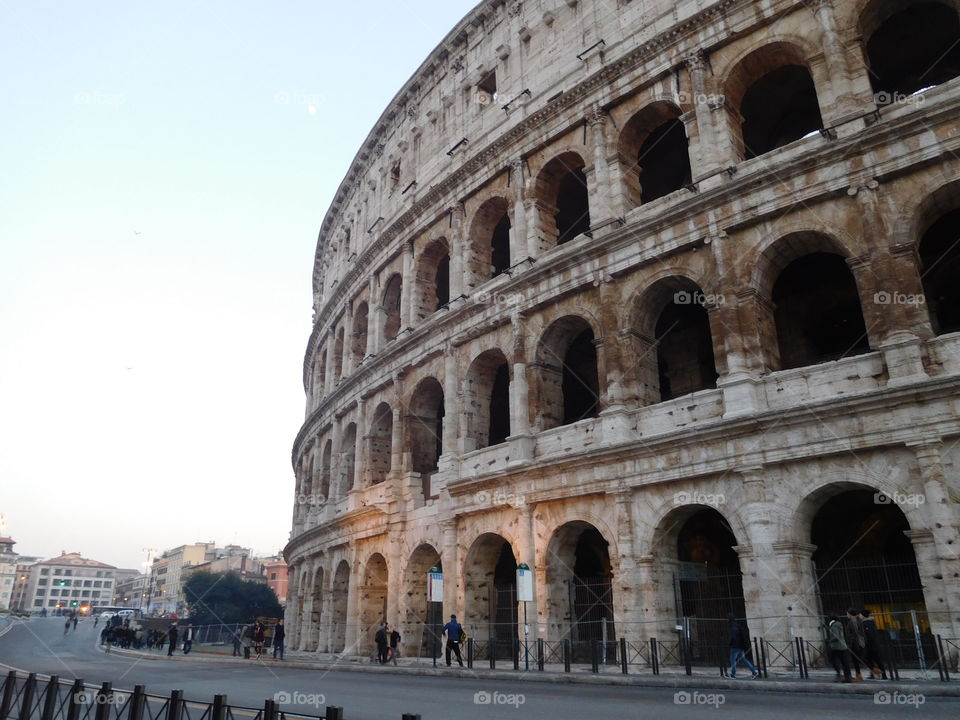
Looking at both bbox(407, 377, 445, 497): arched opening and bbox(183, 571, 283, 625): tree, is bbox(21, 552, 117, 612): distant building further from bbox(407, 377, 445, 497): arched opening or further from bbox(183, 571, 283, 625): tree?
bbox(407, 377, 445, 497): arched opening

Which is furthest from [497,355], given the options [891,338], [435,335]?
[891,338]

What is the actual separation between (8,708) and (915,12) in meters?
22.4

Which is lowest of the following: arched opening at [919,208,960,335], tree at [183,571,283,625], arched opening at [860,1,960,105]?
tree at [183,571,283,625]

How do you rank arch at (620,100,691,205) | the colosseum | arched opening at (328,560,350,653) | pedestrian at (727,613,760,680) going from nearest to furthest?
pedestrian at (727,613,760,680)
the colosseum
arch at (620,100,691,205)
arched opening at (328,560,350,653)

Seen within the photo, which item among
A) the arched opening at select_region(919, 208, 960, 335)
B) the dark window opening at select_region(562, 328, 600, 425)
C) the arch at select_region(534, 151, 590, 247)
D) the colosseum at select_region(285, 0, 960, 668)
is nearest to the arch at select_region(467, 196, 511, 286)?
the colosseum at select_region(285, 0, 960, 668)

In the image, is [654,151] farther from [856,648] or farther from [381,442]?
[856,648]

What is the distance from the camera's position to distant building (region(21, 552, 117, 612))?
168125mm

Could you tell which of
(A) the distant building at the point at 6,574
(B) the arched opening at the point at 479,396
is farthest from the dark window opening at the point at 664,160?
(A) the distant building at the point at 6,574

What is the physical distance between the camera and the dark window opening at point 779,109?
1956cm

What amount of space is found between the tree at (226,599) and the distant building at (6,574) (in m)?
114

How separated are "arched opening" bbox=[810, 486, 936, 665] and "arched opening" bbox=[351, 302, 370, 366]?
19.5 meters

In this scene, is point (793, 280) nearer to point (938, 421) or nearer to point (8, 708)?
point (938, 421)

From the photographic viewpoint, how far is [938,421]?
12984 millimetres

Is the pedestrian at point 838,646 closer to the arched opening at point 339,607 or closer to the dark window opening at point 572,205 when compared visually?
the dark window opening at point 572,205
